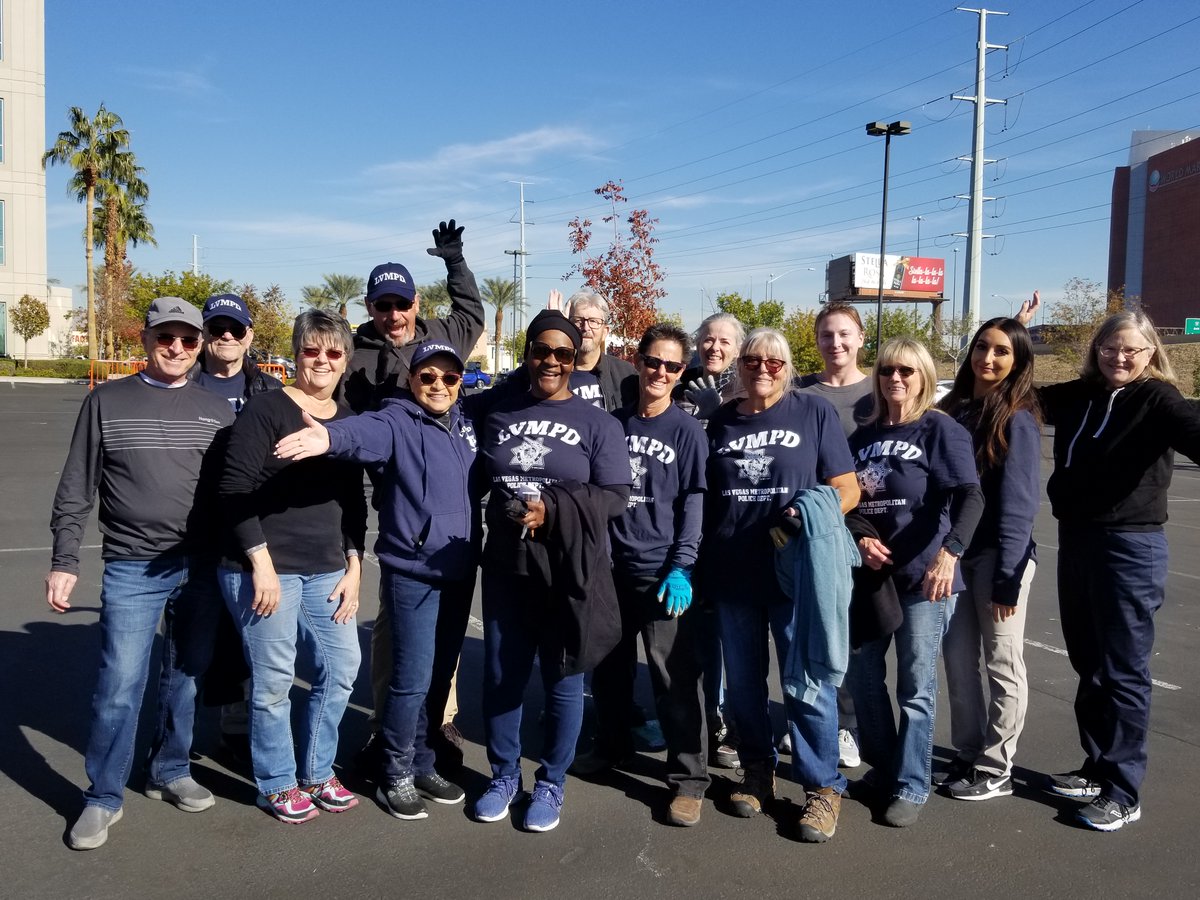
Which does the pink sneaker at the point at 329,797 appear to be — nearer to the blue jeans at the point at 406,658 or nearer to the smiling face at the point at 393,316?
the blue jeans at the point at 406,658

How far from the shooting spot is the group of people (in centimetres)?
353

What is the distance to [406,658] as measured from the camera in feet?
12.3

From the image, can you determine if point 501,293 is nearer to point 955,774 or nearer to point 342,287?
point 342,287

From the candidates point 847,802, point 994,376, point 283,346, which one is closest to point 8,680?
point 847,802

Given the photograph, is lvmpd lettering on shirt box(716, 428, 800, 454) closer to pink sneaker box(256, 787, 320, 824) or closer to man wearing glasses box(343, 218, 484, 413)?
man wearing glasses box(343, 218, 484, 413)

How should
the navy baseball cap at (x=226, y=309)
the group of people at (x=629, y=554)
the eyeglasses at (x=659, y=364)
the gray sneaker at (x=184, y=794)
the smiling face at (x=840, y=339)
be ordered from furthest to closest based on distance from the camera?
the smiling face at (x=840, y=339) < the navy baseball cap at (x=226, y=309) < the eyeglasses at (x=659, y=364) < the gray sneaker at (x=184, y=794) < the group of people at (x=629, y=554)

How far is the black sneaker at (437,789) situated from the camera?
392 cm

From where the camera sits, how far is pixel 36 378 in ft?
144

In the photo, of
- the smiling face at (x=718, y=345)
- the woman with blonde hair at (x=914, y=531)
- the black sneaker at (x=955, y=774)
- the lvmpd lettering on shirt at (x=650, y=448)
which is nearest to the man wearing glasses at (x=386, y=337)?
the lvmpd lettering on shirt at (x=650, y=448)

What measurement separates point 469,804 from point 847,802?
1577mm

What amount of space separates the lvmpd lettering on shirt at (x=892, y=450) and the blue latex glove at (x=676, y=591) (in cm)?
94

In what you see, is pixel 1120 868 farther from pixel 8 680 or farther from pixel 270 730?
pixel 8 680

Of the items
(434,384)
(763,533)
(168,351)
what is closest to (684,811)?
(763,533)

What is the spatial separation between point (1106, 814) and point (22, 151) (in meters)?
57.8
